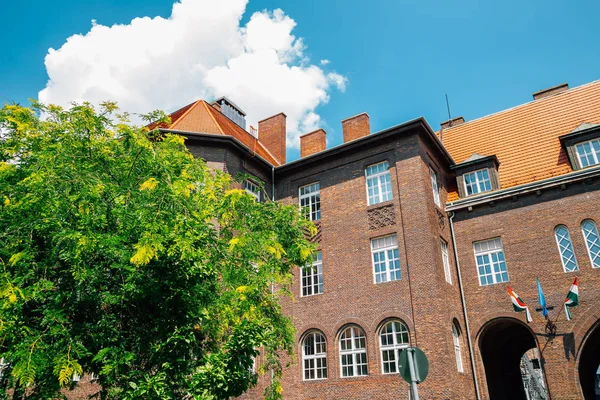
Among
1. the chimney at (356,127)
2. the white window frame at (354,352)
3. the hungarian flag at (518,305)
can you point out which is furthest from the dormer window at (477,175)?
the white window frame at (354,352)

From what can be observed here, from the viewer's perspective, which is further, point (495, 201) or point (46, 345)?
point (495, 201)

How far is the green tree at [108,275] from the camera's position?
7.95 metres

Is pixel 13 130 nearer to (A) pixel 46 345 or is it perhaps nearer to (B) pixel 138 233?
(B) pixel 138 233

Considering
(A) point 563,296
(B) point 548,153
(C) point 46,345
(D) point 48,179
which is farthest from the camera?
(B) point 548,153

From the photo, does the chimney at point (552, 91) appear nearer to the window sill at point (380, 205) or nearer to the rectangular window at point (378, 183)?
the rectangular window at point (378, 183)

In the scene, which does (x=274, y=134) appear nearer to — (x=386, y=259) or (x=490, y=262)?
(x=386, y=259)

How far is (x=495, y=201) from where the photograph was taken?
62.3 ft

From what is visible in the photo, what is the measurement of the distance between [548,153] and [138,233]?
17258 mm

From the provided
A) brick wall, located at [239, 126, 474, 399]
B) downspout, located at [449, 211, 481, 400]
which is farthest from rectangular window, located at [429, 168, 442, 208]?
downspout, located at [449, 211, 481, 400]

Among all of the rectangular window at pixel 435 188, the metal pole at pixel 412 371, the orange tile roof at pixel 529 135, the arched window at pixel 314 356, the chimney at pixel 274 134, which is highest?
the chimney at pixel 274 134

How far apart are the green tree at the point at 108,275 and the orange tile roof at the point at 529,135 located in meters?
14.0

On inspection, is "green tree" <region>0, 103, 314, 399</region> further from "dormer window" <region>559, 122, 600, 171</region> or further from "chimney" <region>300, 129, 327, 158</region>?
"dormer window" <region>559, 122, 600, 171</region>

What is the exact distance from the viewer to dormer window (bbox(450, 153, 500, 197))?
2005 centimetres

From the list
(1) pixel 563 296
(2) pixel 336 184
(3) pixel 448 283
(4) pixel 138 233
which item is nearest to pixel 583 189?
(1) pixel 563 296
